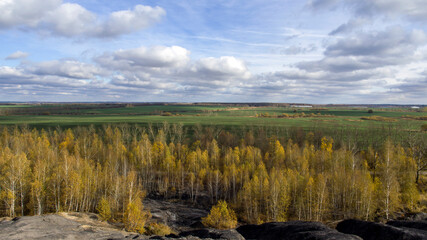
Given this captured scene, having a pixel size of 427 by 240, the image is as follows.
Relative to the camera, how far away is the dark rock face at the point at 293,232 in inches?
1149

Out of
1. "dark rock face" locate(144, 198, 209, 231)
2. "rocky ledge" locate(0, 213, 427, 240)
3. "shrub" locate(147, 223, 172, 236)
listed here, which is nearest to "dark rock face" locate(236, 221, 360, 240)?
"rocky ledge" locate(0, 213, 427, 240)

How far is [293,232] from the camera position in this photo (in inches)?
1325

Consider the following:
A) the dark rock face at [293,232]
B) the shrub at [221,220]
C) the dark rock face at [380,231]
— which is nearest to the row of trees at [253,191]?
the shrub at [221,220]

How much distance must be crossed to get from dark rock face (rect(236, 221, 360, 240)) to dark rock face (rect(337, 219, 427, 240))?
A: 5624mm

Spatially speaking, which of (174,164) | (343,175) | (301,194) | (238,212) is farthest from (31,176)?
(343,175)

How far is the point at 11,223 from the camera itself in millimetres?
31953

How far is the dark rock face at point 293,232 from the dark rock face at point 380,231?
18.5ft

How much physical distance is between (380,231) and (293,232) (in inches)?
440

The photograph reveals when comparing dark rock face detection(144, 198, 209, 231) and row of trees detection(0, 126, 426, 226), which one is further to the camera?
dark rock face detection(144, 198, 209, 231)

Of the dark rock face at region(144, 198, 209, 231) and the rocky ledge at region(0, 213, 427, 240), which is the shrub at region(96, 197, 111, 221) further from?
the rocky ledge at region(0, 213, 427, 240)

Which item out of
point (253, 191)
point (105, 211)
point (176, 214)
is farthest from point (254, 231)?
point (105, 211)

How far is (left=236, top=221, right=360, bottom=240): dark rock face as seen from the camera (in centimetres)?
2918

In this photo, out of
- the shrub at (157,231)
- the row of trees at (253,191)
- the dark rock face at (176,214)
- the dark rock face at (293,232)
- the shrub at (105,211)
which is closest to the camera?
the dark rock face at (293,232)

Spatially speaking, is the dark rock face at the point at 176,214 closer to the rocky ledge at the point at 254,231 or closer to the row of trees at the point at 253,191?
the row of trees at the point at 253,191
